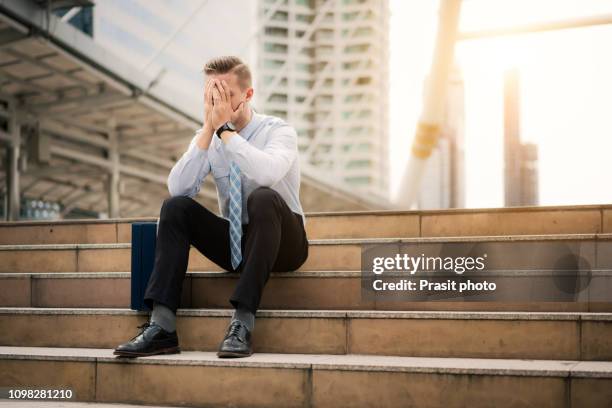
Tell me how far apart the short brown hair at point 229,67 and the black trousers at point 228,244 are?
0.52 metres

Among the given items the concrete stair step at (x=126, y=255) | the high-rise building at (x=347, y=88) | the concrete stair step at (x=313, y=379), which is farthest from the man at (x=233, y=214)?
the high-rise building at (x=347, y=88)

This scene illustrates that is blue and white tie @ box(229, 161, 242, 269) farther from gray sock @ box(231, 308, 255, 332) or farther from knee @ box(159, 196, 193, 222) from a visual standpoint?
gray sock @ box(231, 308, 255, 332)

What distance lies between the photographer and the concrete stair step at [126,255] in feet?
10.8

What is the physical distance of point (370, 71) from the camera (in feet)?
379

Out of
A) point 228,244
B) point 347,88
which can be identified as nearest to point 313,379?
point 228,244

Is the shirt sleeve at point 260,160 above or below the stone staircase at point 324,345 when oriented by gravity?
above

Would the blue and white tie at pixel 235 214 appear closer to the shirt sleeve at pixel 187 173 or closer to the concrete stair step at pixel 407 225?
the shirt sleeve at pixel 187 173

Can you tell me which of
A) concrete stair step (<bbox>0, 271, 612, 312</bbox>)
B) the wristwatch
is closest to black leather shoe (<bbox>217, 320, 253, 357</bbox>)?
concrete stair step (<bbox>0, 271, 612, 312</bbox>)

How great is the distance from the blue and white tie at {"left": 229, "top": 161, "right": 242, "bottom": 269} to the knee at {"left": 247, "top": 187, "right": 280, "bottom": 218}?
0.14m

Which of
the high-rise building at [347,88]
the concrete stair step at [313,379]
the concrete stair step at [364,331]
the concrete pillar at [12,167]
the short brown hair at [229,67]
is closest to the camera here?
the concrete stair step at [313,379]

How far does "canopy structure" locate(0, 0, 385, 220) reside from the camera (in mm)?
8898

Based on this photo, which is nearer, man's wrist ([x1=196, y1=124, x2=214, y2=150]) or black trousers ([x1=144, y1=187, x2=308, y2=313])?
black trousers ([x1=144, y1=187, x2=308, y2=313])

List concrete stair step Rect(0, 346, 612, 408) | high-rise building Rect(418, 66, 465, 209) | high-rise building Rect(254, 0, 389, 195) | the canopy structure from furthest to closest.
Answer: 1. high-rise building Rect(254, 0, 389, 195)
2. high-rise building Rect(418, 66, 465, 209)
3. the canopy structure
4. concrete stair step Rect(0, 346, 612, 408)

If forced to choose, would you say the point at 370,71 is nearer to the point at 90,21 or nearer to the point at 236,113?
the point at 90,21
